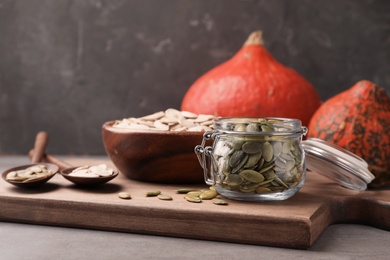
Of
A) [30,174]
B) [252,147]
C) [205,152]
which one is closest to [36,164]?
[30,174]

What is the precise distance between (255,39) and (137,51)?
370 millimetres

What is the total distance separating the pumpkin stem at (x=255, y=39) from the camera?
1505 millimetres

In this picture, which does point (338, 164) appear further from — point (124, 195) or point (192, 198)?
point (124, 195)

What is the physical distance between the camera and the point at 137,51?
5.43 feet

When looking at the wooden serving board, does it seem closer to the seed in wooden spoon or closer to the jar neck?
the seed in wooden spoon

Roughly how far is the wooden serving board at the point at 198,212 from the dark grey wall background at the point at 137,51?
59 centimetres

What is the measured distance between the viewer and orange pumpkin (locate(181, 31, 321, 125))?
142cm

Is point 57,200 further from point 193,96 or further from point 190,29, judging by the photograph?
point 190,29

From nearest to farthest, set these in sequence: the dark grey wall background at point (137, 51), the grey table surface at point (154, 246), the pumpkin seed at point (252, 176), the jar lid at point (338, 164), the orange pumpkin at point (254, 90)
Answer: the grey table surface at point (154, 246)
the pumpkin seed at point (252, 176)
the jar lid at point (338, 164)
the orange pumpkin at point (254, 90)
the dark grey wall background at point (137, 51)

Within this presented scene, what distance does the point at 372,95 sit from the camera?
116cm

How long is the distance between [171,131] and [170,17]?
0.63m

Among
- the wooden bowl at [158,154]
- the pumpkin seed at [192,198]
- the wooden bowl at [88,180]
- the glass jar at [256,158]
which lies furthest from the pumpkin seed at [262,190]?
the wooden bowl at [88,180]

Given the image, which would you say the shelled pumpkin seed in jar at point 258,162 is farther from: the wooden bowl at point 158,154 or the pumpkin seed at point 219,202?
the wooden bowl at point 158,154

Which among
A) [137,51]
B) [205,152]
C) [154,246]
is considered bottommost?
[154,246]
